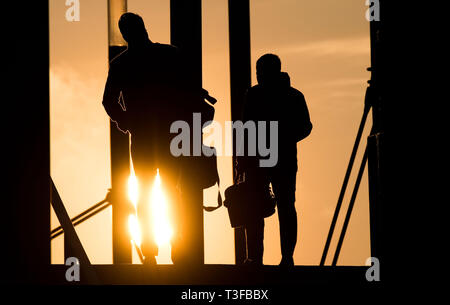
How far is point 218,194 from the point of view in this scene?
25.8ft

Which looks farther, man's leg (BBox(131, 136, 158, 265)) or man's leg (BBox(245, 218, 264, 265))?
man's leg (BBox(245, 218, 264, 265))

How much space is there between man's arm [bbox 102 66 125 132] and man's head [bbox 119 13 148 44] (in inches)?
14.9

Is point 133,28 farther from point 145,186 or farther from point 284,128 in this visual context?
point 284,128

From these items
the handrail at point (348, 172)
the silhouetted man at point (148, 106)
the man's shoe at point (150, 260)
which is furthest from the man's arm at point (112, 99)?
the handrail at point (348, 172)

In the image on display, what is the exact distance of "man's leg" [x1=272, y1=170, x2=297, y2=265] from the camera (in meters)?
7.50

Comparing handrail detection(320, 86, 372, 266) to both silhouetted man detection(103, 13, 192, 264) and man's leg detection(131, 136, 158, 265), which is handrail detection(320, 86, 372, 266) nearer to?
silhouetted man detection(103, 13, 192, 264)

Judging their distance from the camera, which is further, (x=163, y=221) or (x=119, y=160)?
(x=119, y=160)

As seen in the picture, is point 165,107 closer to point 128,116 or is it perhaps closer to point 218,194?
point 128,116
